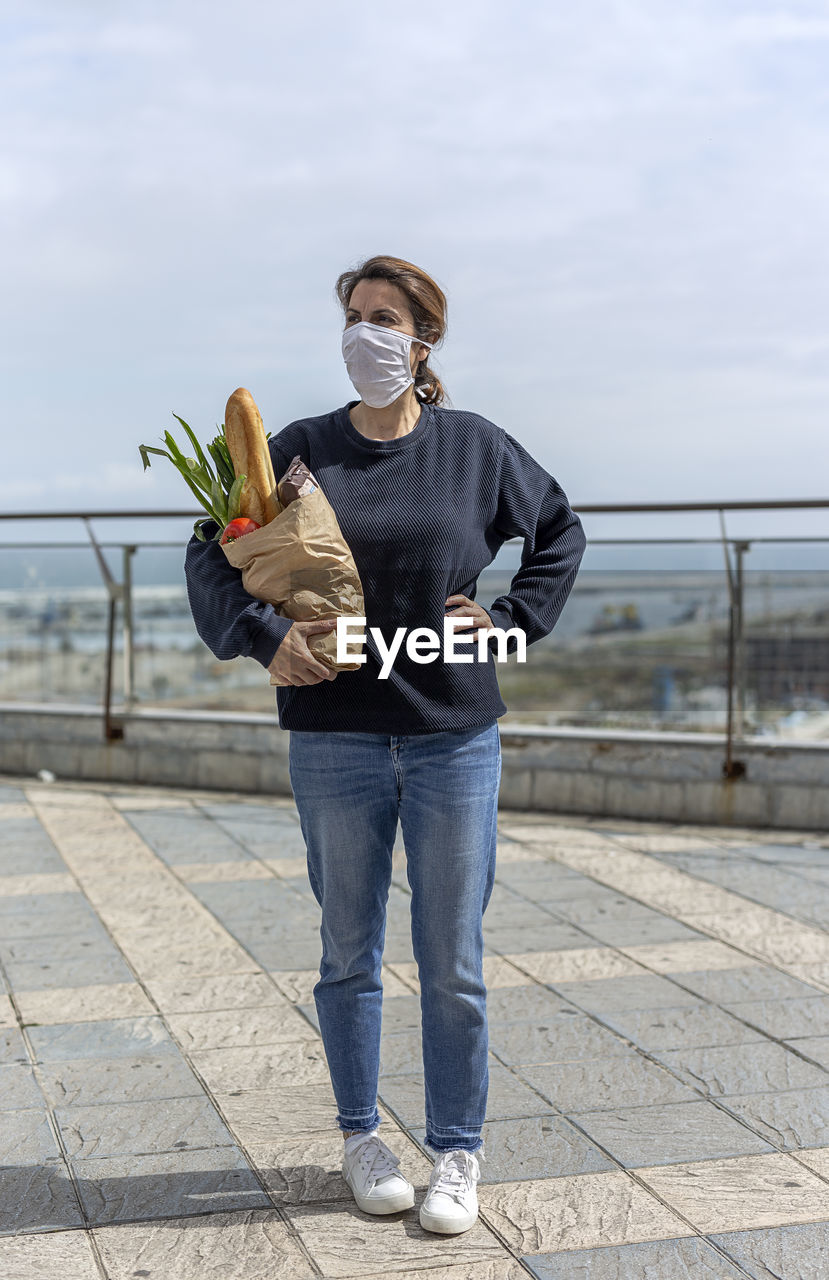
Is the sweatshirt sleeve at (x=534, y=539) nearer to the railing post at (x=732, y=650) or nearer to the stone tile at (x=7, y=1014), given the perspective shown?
the stone tile at (x=7, y=1014)

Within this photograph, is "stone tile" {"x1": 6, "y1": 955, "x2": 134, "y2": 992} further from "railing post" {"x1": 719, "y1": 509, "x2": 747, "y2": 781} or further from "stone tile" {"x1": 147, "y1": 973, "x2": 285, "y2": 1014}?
"railing post" {"x1": 719, "y1": 509, "x2": 747, "y2": 781}

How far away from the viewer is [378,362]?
2541 millimetres

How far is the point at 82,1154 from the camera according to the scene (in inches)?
111

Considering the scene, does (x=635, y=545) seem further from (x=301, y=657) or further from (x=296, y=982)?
(x=301, y=657)

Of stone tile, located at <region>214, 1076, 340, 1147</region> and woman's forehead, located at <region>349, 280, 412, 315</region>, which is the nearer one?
woman's forehead, located at <region>349, 280, 412, 315</region>

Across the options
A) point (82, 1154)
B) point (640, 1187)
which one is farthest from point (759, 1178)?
point (82, 1154)

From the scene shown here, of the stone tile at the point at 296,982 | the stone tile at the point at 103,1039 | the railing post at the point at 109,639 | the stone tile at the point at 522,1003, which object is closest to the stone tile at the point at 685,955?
the stone tile at the point at 522,1003

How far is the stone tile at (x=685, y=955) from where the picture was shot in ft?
13.6

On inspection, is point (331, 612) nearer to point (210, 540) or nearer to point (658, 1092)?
point (210, 540)

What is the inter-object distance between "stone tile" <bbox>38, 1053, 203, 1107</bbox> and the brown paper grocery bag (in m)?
1.32

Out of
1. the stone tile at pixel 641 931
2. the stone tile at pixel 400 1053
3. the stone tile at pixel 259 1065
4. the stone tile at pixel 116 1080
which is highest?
the stone tile at pixel 641 931

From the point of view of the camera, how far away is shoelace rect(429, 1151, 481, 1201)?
2.51 meters

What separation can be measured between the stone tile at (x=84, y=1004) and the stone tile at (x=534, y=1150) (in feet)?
3.88

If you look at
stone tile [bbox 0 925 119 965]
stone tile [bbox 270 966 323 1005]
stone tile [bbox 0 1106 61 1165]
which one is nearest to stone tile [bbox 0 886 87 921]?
stone tile [bbox 0 925 119 965]
